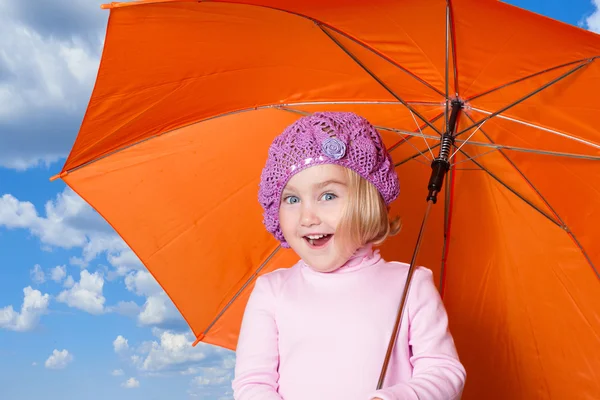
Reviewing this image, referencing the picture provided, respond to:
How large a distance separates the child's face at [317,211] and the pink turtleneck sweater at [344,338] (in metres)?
0.08

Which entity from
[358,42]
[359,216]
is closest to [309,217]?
[359,216]

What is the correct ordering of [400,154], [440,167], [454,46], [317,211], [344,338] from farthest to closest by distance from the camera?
[400,154] < [440,167] < [454,46] < [317,211] < [344,338]

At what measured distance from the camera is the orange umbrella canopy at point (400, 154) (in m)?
2.72

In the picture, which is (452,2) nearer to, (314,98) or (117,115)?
(314,98)

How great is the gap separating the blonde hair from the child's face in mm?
20

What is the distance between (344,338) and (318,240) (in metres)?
0.34

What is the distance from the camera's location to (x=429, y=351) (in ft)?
→ 7.72

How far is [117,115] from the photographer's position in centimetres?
293

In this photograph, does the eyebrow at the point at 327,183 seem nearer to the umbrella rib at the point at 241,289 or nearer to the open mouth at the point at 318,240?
the open mouth at the point at 318,240

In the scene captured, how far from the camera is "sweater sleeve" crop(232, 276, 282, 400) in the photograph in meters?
2.40

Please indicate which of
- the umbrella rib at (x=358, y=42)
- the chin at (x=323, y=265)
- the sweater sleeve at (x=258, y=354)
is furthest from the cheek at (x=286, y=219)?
the umbrella rib at (x=358, y=42)

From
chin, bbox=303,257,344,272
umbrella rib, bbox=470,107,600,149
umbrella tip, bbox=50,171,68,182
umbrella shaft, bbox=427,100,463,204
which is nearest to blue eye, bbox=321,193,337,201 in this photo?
chin, bbox=303,257,344,272

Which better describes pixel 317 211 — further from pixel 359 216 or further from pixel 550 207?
pixel 550 207

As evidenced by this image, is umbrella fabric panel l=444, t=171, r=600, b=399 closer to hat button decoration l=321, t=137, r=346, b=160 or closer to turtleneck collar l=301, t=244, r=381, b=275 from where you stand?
turtleneck collar l=301, t=244, r=381, b=275
